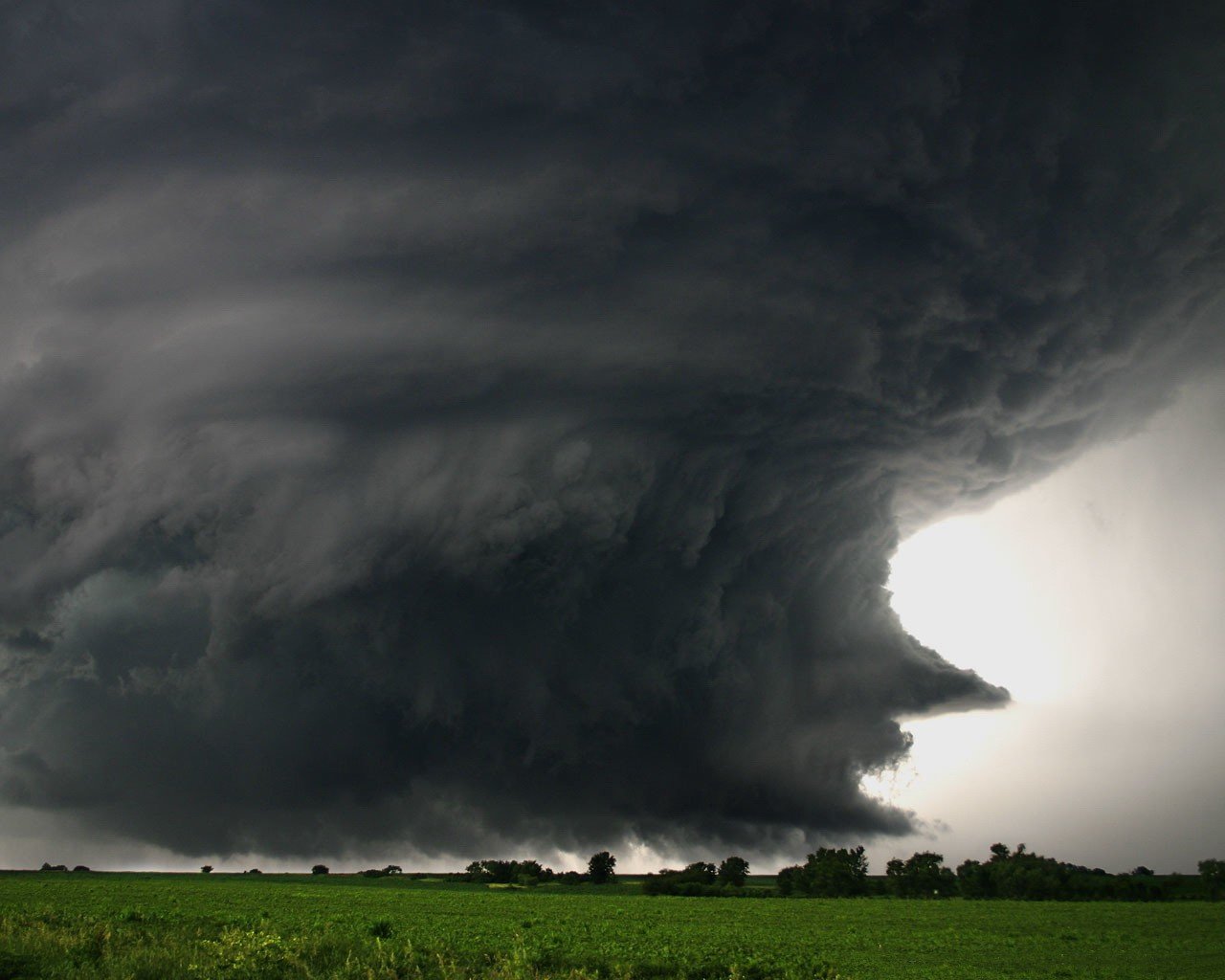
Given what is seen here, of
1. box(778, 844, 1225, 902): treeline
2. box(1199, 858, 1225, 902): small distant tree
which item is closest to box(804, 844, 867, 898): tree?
box(778, 844, 1225, 902): treeline

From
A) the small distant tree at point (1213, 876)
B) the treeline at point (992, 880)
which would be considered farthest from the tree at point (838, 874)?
the small distant tree at point (1213, 876)

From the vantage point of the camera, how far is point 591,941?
46.8 metres

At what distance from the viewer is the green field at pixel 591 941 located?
28.4m

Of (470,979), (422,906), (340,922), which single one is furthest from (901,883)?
(470,979)

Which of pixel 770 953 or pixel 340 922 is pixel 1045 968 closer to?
pixel 770 953


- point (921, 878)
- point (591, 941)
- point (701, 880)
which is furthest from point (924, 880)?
A: point (591, 941)

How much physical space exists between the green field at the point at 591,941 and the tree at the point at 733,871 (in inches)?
3965

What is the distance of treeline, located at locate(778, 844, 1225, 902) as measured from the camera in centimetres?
11738

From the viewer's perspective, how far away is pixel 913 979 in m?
35.3

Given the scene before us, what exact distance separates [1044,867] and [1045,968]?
120650 mm

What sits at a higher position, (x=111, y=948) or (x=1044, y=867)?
(x=111, y=948)

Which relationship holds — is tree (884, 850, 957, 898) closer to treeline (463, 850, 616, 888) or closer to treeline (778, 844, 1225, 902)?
treeline (778, 844, 1225, 902)

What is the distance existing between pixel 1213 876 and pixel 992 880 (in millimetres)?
38274

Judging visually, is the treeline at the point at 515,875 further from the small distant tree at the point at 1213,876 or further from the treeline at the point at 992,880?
the small distant tree at the point at 1213,876
